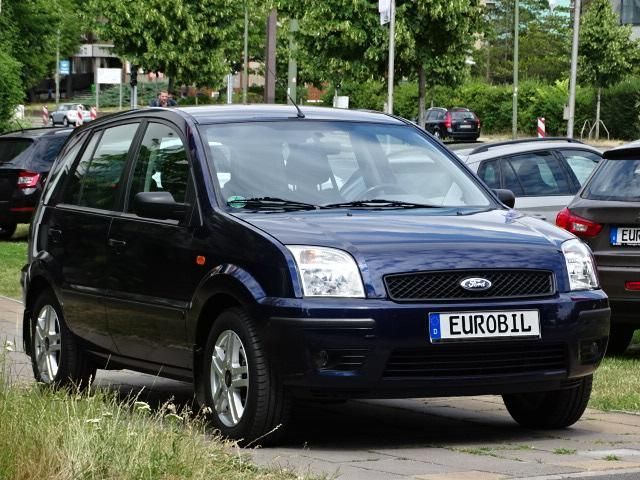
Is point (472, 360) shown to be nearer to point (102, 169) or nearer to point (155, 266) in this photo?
point (155, 266)

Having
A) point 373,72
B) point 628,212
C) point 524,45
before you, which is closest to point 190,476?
point 628,212

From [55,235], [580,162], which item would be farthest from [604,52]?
[55,235]

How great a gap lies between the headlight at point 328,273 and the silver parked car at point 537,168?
9.18 meters

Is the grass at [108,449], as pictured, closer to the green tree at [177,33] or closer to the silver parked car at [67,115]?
the green tree at [177,33]

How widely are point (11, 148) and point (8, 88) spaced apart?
7.97 m

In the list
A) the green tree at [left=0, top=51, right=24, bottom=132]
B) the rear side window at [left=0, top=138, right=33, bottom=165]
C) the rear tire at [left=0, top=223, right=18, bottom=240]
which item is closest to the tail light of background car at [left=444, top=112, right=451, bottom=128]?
the green tree at [left=0, top=51, right=24, bottom=132]

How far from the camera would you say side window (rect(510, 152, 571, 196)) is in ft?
53.7

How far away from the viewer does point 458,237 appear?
744 cm

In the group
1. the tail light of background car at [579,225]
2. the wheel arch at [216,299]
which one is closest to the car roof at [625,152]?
the tail light of background car at [579,225]

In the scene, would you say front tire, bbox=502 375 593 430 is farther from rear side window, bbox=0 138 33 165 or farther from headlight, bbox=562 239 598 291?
rear side window, bbox=0 138 33 165

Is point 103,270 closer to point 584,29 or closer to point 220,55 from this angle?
point 220,55

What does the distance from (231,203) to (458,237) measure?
1193mm

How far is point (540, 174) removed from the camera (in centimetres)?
1645

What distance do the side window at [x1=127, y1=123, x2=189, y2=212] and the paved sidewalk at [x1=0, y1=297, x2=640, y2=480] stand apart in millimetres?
1304
